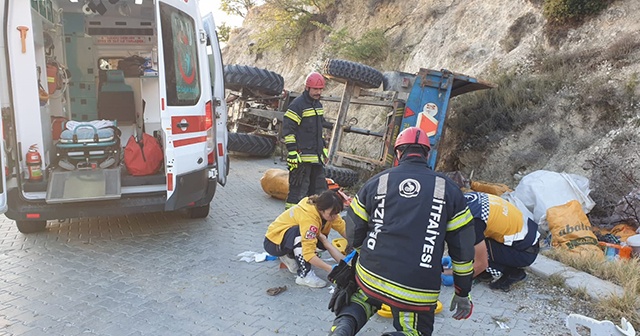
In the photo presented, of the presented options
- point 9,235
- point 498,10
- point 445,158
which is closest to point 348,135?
point 445,158

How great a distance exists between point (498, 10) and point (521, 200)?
21.8 ft

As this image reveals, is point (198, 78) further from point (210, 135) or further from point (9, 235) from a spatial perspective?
point (9, 235)

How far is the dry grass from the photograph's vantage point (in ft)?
10.4

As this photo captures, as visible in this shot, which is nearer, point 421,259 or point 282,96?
point 421,259

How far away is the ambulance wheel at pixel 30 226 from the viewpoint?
486 cm

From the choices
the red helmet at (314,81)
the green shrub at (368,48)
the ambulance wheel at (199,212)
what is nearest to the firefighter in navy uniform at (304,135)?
the red helmet at (314,81)

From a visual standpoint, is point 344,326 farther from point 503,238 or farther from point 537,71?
point 537,71

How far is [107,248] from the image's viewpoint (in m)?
4.61

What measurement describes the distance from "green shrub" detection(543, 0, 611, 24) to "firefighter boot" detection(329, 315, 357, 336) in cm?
804

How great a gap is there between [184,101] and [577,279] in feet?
Result: 12.5

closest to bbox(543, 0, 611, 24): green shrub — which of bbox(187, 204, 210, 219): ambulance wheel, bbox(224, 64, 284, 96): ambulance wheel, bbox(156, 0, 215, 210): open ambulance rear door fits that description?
bbox(224, 64, 284, 96): ambulance wheel

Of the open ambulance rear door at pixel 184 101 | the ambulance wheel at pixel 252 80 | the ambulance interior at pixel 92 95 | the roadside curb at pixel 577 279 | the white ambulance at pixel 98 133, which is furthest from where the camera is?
the ambulance wheel at pixel 252 80

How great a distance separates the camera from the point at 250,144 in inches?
392

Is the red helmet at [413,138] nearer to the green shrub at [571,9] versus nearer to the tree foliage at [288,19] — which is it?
the green shrub at [571,9]
